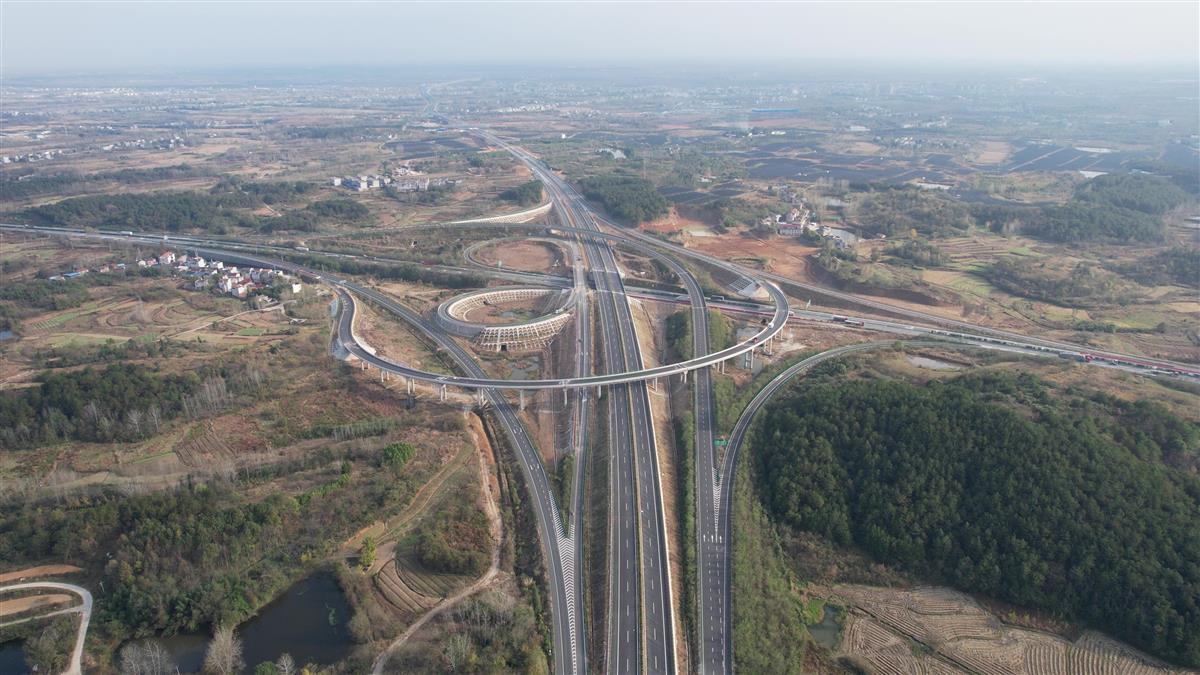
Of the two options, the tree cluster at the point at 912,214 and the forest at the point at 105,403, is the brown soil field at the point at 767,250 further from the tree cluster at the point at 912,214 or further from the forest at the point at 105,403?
the forest at the point at 105,403

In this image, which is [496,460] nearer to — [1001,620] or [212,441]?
[212,441]

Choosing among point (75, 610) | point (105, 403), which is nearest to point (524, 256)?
point (105, 403)

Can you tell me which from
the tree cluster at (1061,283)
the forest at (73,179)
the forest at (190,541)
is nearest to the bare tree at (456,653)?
the forest at (190,541)

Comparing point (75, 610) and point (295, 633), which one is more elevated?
point (75, 610)

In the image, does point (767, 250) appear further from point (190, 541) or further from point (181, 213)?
point (181, 213)

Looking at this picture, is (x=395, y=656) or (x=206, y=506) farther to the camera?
(x=206, y=506)

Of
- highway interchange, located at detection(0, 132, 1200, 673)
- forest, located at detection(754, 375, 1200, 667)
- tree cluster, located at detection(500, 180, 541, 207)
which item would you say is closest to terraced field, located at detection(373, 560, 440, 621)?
highway interchange, located at detection(0, 132, 1200, 673)

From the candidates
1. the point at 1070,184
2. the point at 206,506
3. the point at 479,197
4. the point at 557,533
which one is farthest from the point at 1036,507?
the point at 1070,184
